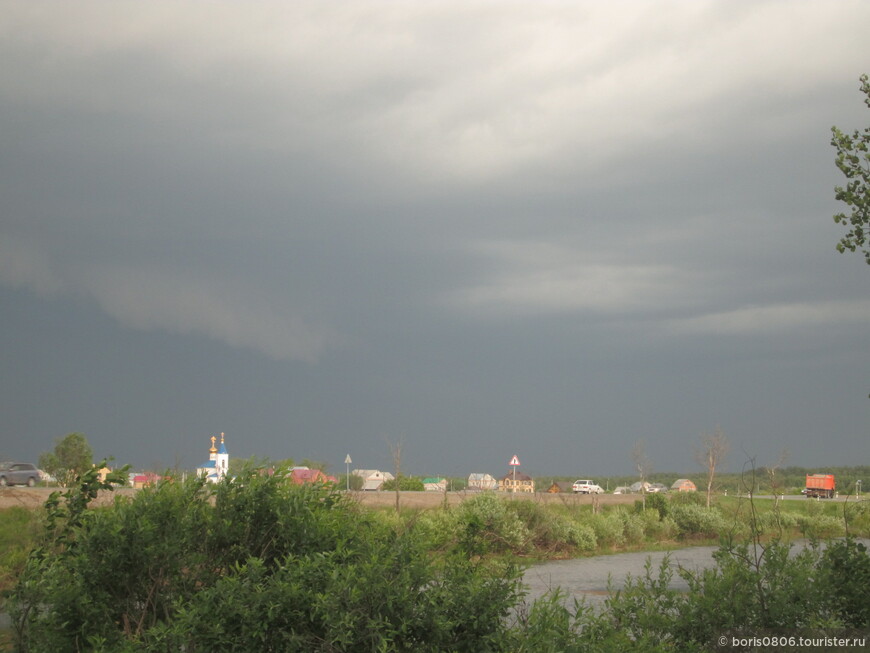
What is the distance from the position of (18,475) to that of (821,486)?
64.9 metres

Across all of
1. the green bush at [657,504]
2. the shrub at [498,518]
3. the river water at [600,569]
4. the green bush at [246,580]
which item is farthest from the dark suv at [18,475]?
the green bush at [246,580]

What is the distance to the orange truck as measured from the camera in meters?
70.9

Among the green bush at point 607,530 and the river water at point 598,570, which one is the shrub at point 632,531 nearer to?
the green bush at point 607,530

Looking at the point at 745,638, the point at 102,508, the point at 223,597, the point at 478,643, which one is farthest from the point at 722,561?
the point at 102,508

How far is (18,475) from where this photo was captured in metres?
48.0

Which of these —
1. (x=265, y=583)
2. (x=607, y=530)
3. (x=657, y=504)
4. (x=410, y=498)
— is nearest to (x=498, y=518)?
(x=607, y=530)

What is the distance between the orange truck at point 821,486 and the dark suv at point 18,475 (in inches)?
2399

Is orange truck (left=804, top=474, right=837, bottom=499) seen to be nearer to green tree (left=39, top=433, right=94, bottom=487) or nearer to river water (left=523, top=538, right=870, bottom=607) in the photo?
river water (left=523, top=538, right=870, bottom=607)

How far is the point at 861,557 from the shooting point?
9016 millimetres

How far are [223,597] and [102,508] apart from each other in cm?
132

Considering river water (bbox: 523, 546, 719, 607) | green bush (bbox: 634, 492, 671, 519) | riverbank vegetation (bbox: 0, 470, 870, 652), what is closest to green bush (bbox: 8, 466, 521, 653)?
riverbank vegetation (bbox: 0, 470, 870, 652)

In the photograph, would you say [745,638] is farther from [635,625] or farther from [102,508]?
[102,508]

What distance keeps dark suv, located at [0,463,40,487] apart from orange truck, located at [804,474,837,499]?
60933mm

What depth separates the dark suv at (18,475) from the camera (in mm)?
46406
